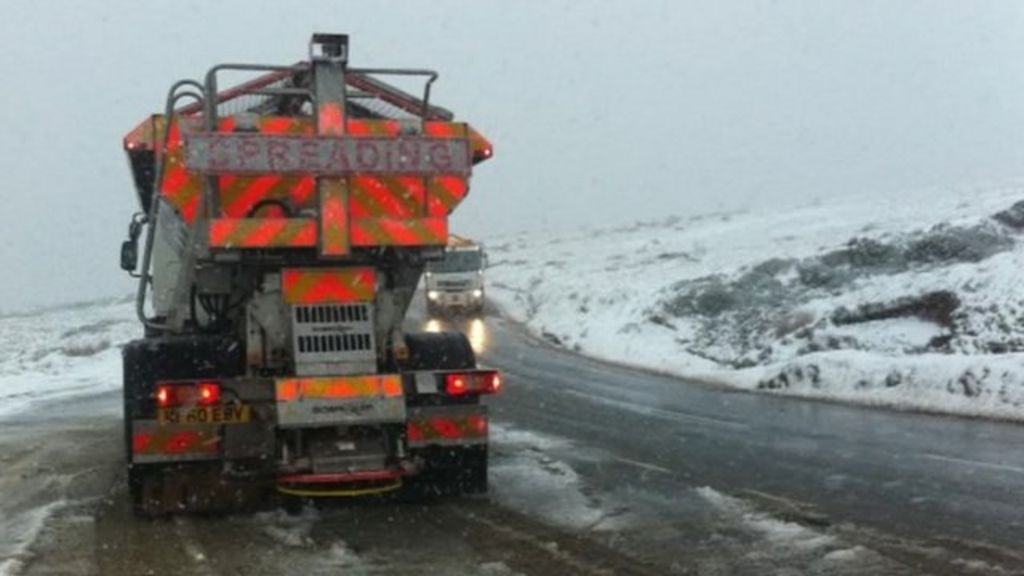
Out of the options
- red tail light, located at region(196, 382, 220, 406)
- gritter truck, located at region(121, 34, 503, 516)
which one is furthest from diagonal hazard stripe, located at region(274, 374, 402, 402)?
red tail light, located at region(196, 382, 220, 406)

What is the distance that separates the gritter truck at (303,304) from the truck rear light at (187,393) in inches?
0.5

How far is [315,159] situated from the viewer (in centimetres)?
759

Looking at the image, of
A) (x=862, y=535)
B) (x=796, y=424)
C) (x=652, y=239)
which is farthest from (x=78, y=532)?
(x=652, y=239)

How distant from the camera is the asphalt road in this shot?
648cm

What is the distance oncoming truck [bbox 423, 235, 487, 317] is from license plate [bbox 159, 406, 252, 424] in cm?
2895

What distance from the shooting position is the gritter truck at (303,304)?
754cm

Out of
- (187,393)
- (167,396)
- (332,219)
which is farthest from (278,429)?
(332,219)

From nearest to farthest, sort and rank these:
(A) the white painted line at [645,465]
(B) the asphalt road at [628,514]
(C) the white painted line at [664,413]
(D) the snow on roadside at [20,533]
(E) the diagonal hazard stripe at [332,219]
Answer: (B) the asphalt road at [628,514], (D) the snow on roadside at [20,533], (E) the diagonal hazard stripe at [332,219], (A) the white painted line at [645,465], (C) the white painted line at [664,413]

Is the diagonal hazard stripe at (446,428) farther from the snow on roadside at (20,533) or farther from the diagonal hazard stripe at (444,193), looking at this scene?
the snow on roadside at (20,533)

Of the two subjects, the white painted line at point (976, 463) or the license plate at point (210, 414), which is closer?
the license plate at point (210, 414)

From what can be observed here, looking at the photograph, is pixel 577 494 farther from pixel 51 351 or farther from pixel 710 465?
pixel 51 351

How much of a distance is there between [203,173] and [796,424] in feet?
25.5

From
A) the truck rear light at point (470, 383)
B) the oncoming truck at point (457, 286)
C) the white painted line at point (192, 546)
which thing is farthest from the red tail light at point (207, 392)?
the oncoming truck at point (457, 286)

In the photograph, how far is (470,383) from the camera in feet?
26.7
